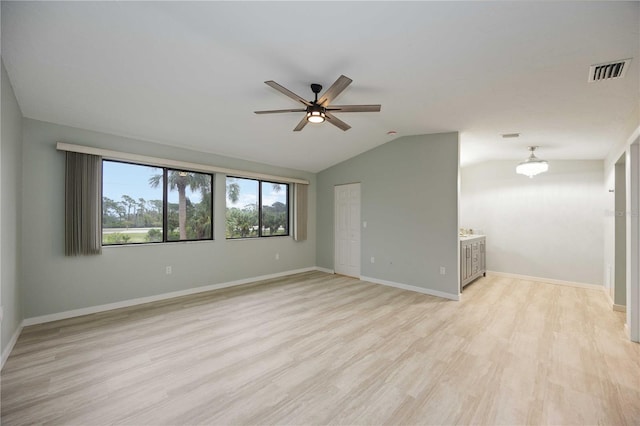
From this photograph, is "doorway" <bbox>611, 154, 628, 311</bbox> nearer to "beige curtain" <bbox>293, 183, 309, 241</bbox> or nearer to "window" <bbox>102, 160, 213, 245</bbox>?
"beige curtain" <bbox>293, 183, 309, 241</bbox>

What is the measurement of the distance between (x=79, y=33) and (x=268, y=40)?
4.90 feet

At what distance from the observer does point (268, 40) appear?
7.44ft

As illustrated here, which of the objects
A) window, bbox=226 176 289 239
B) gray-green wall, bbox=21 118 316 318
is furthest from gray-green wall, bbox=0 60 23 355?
window, bbox=226 176 289 239

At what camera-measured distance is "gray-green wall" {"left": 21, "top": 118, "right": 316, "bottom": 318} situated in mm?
3238

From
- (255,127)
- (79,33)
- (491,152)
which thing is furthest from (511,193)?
(79,33)

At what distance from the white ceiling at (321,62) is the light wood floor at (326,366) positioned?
8.60 ft

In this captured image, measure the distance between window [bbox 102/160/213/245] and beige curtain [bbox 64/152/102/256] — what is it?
212 millimetres

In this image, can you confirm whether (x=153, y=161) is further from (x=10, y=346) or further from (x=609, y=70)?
(x=609, y=70)

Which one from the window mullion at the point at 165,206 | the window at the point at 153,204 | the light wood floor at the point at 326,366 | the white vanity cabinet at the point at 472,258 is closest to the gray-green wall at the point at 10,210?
the light wood floor at the point at 326,366

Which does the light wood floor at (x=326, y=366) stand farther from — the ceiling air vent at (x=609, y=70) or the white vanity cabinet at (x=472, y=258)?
the ceiling air vent at (x=609, y=70)

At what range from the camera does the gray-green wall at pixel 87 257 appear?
3238 mm

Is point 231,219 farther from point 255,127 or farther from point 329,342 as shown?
point 329,342

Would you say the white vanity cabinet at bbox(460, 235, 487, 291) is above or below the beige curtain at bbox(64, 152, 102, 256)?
below

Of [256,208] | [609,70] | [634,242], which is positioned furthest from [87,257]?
[634,242]
